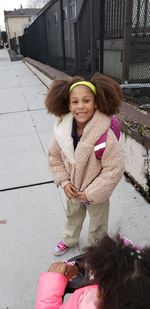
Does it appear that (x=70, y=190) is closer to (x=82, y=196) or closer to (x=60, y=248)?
(x=82, y=196)

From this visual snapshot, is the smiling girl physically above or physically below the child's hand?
above

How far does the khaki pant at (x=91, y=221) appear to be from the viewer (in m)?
2.02

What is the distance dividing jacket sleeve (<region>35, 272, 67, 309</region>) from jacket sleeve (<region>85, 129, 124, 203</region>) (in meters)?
0.59

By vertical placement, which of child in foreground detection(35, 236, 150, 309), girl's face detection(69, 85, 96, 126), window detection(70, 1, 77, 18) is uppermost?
window detection(70, 1, 77, 18)

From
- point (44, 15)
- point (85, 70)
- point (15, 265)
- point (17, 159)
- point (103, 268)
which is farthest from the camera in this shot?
point (44, 15)

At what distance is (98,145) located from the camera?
1701mm

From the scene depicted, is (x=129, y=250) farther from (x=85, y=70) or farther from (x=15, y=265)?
(x=85, y=70)

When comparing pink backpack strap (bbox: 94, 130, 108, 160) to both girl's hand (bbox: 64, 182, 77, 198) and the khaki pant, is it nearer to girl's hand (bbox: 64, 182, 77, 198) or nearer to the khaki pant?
girl's hand (bbox: 64, 182, 77, 198)

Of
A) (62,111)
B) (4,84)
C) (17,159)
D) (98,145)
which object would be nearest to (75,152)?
(98,145)

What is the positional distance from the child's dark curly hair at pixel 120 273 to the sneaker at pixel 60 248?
135 cm

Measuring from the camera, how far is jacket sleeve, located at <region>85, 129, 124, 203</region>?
170 cm

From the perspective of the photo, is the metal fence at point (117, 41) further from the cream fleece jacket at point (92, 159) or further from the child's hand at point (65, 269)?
the child's hand at point (65, 269)

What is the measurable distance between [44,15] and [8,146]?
24.5 ft

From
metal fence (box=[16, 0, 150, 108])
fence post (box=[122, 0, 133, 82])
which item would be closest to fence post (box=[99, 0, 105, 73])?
metal fence (box=[16, 0, 150, 108])
